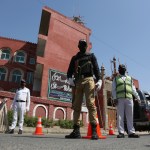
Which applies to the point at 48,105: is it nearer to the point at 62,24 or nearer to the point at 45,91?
the point at 45,91

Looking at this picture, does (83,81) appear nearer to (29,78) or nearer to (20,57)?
(29,78)

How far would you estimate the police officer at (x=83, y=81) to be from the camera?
17.9ft

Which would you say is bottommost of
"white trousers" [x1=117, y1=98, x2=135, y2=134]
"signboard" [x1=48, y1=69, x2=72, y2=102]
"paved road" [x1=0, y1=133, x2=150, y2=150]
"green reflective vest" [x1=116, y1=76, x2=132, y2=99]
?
"paved road" [x1=0, y1=133, x2=150, y2=150]

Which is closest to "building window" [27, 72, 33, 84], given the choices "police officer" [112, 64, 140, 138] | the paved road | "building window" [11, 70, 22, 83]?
"building window" [11, 70, 22, 83]

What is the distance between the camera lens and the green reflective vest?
733cm

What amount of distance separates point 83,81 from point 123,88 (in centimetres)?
221

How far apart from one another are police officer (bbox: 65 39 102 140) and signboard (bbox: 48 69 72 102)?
23.5m

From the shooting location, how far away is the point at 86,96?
5.50 meters

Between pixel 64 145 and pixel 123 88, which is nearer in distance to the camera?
pixel 64 145

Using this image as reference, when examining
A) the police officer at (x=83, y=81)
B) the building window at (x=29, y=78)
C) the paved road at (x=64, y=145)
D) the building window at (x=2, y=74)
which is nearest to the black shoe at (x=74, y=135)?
the police officer at (x=83, y=81)

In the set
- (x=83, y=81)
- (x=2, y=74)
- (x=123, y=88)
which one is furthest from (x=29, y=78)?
(x=83, y=81)

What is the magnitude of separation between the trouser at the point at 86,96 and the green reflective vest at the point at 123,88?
1.98m

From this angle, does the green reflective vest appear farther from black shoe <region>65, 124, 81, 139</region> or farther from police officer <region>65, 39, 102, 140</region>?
black shoe <region>65, 124, 81, 139</region>

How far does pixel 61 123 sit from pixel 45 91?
6.92 metres
